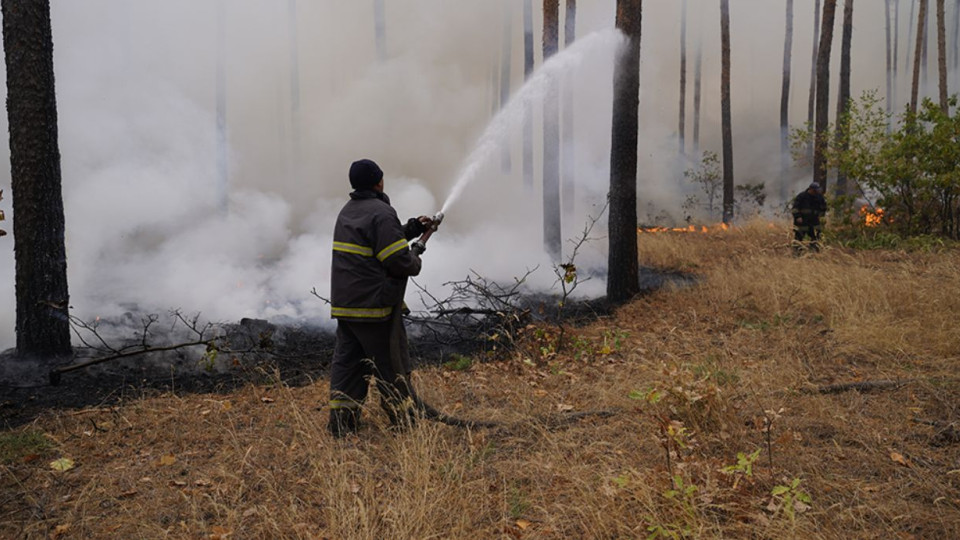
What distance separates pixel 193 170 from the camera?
1534 centimetres

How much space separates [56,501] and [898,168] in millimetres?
13599

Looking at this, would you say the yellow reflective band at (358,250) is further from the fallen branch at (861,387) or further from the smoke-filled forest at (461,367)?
the fallen branch at (861,387)

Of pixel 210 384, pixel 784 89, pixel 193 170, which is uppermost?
pixel 784 89

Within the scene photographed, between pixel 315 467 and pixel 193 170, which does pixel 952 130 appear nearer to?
pixel 315 467

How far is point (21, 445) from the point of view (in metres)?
4.46

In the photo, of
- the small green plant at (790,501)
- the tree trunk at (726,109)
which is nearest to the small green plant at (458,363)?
the small green plant at (790,501)

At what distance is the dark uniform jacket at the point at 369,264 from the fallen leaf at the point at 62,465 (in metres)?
1.99

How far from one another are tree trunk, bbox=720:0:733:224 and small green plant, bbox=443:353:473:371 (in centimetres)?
1591

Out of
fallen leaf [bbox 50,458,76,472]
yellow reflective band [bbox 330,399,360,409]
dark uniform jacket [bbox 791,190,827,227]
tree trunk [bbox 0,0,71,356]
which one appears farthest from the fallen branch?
dark uniform jacket [bbox 791,190,827,227]

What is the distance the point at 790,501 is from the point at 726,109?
2025cm

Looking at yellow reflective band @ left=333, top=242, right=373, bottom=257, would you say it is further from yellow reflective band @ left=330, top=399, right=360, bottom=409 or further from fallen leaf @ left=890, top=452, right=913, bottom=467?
fallen leaf @ left=890, top=452, right=913, bottom=467

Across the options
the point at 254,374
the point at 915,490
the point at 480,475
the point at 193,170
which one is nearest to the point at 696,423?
the point at 915,490

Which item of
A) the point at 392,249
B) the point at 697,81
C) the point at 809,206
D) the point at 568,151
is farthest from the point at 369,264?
the point at 697,81

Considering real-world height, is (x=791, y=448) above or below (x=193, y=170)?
below
